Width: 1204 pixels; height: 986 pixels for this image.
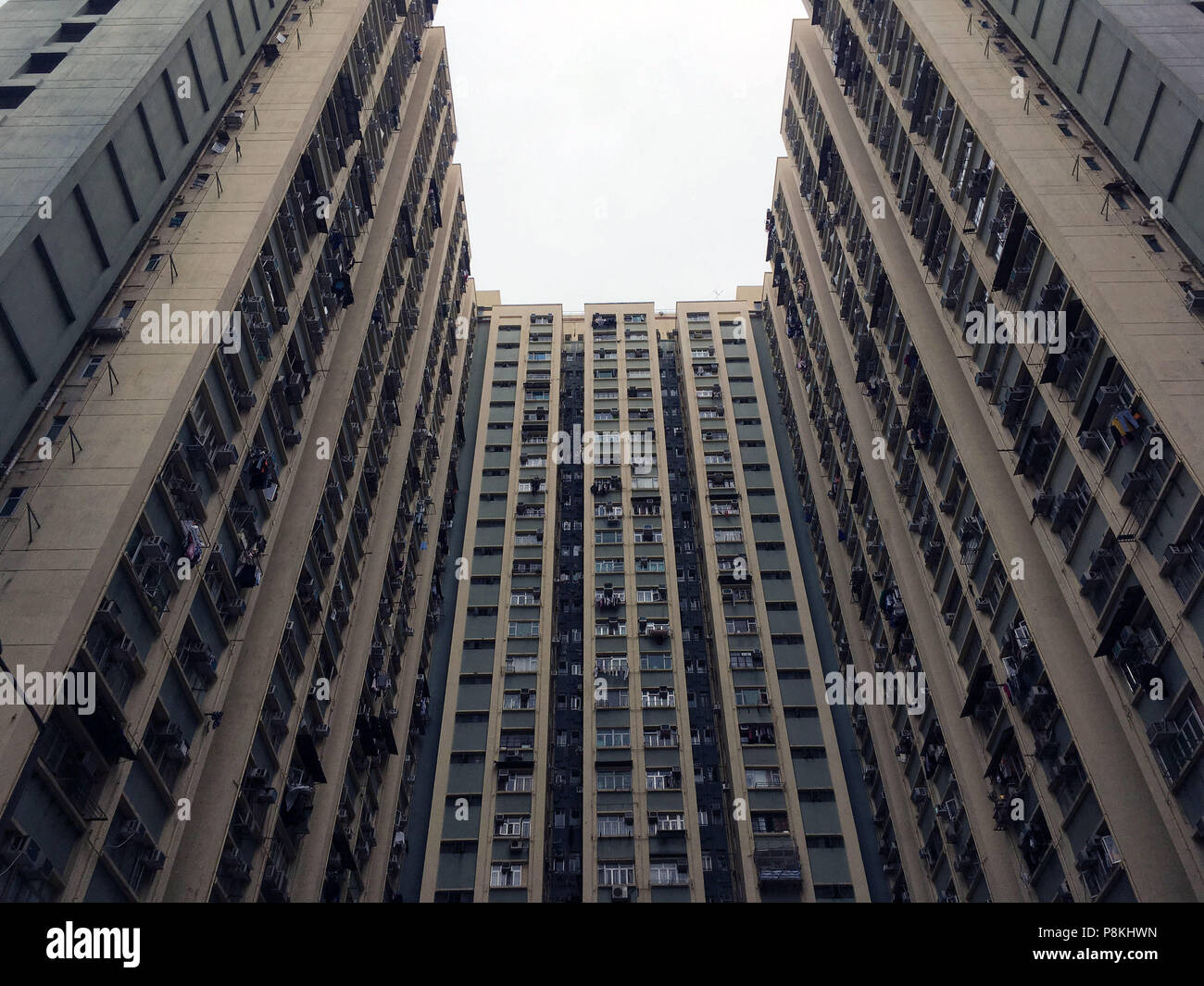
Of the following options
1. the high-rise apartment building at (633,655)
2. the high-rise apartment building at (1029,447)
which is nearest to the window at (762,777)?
the high-rise apartment building at (633,655)

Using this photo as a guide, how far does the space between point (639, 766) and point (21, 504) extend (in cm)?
3060

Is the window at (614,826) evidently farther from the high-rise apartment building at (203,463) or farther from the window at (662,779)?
A: the high-rise apartment building at (203,463)

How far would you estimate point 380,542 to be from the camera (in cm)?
4138

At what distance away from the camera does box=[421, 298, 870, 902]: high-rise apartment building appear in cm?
4256

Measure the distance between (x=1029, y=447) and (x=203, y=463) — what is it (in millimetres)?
22216

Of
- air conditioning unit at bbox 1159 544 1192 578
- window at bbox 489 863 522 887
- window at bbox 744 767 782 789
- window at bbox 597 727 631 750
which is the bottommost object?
air conditioning unit at bbox 1159 544 1192 578

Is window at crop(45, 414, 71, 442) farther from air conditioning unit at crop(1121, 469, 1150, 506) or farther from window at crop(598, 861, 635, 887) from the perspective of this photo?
window at crop(598, 861, 635, 887)

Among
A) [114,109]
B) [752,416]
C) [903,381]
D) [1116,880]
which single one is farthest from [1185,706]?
[752,416]

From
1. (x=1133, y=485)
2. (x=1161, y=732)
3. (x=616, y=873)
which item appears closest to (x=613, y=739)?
(x=616, y=873)

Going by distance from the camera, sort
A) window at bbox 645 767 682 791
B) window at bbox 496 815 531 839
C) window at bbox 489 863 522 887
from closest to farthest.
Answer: window at bbox 489 863 522 887 < window at bbox 496 815 531 839 < window at bbox 645 767 682 791

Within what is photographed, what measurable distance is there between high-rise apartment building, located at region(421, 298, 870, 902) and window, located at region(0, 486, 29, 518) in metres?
26.3

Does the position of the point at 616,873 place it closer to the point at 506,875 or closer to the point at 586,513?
the point at 506,875

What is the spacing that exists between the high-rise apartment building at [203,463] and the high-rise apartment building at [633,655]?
465 cm

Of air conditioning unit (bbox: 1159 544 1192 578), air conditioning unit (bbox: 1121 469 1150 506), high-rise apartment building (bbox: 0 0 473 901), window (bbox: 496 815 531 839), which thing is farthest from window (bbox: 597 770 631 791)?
air conditioning unit (bbox: 1159 544 1192 578)
